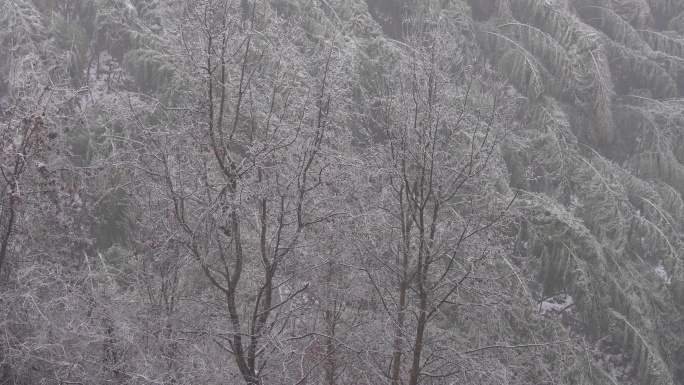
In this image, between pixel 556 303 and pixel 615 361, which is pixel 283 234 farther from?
pixel 615 361

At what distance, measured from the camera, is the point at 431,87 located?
15.2 feet

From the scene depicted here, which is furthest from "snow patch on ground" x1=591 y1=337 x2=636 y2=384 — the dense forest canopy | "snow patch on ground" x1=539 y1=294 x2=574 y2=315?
"snow patch on ground" x1=539 y1=294 x2=574 y2=315

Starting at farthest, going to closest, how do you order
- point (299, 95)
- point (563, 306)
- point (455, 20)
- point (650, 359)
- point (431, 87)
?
point (455, 20) < point (563, 306) < point (650, 359) < point (299, 95) < point (431, 87)

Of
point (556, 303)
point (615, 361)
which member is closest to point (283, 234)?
point (556, 303)

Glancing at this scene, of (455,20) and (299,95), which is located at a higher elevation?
(455,20)

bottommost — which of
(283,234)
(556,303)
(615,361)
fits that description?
(615,361)

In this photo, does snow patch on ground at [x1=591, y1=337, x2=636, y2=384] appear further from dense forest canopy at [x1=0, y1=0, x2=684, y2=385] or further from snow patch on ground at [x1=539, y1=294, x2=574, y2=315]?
snow patch on ground at [x1=539, y1=294, x2=574, y2=315]

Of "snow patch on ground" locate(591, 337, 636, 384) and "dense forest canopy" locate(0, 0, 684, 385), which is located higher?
"dense forest canopy" locate(0, 0, 684, 385)

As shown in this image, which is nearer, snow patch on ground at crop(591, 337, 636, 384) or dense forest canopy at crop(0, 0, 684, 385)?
dense forest canopy at crop(0, 0, 684, 385)


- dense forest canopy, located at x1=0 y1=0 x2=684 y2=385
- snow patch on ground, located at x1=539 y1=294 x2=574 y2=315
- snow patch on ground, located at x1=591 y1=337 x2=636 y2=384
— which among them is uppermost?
dense forest canopy, located at x1=0 y1=0 x2=684 y2=385

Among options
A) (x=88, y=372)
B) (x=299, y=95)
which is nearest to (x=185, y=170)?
(x=299, y=95)

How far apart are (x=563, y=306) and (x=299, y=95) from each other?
674 centimetres

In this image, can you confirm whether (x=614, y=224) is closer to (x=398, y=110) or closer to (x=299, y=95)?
(x=398, y=110)

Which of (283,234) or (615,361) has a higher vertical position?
(283,234)
